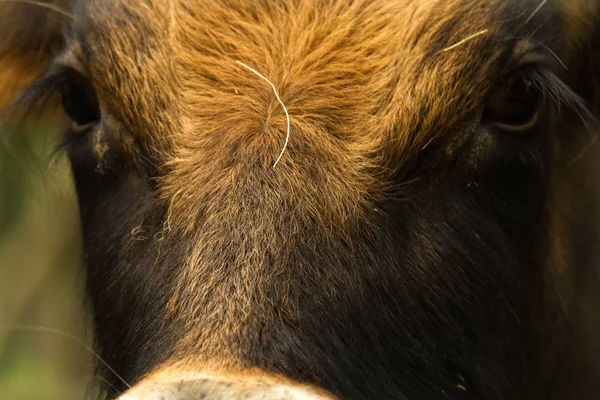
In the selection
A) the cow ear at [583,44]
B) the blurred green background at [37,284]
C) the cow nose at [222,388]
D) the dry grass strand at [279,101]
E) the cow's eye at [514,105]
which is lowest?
the blurred green background at [37,284]

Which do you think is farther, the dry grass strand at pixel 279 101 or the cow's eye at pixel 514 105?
the cow's eye at pixel 514 105

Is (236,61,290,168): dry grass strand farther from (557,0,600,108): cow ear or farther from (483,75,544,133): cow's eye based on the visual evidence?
(557,0,600,108): cow ear

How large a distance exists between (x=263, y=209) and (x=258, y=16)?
3.18 feet

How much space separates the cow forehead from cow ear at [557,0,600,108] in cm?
72

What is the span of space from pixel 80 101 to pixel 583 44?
91.4 inches

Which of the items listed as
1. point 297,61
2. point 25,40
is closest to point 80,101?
point 297,61

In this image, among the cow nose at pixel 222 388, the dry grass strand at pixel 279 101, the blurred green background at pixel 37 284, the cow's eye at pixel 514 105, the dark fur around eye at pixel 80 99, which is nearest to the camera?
the cow nose at pixel 222 388

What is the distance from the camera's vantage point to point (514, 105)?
3549 millimetres

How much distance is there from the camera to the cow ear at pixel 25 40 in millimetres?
4691

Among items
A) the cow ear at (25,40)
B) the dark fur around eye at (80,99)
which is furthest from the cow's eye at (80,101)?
the cow ear at (25,40)

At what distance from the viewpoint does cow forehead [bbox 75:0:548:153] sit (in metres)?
3.40

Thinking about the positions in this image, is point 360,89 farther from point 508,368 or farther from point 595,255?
point 595,255

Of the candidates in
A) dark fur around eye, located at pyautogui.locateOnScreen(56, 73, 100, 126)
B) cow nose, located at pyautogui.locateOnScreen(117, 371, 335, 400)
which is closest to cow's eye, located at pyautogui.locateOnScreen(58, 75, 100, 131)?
dark fur around eye, located at pyautogui.locateOnScreen(56, 73, 100, 126)

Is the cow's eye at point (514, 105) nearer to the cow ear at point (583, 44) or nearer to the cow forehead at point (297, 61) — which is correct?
the cow forehead at point (297, 61)
